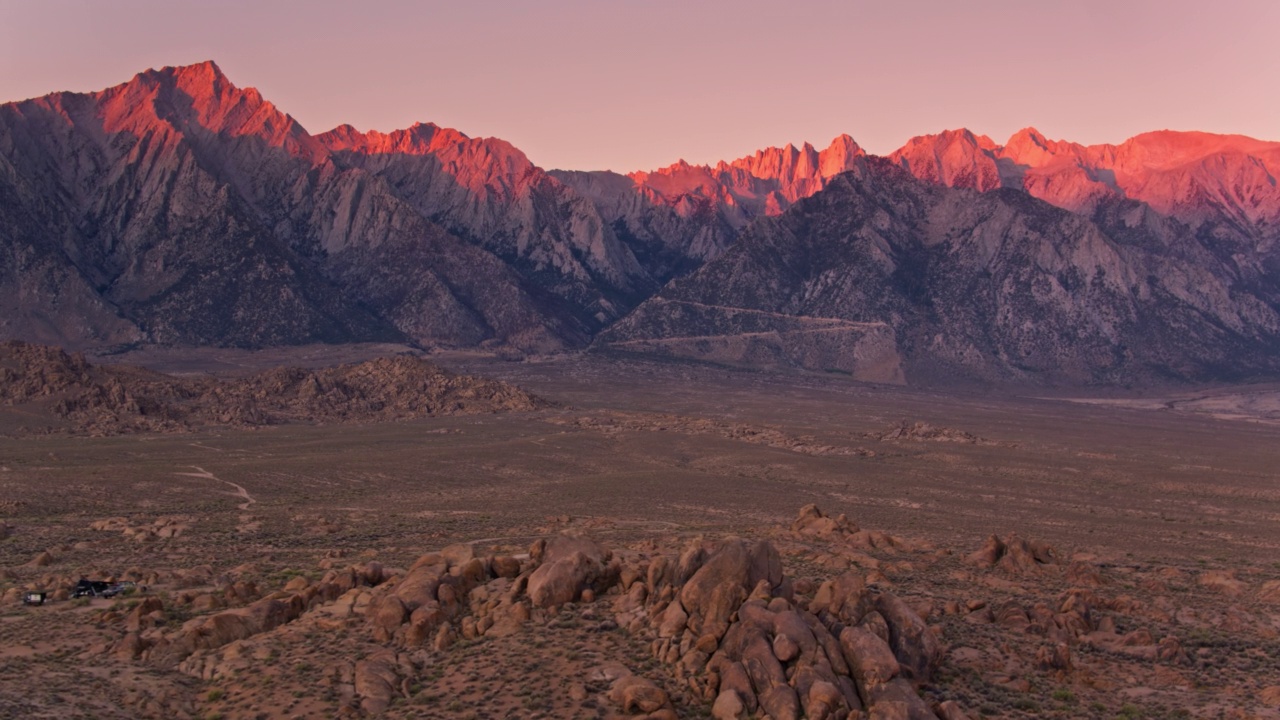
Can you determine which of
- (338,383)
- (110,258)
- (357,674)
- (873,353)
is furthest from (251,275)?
(357,674)

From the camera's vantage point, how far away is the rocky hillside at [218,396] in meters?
85.4

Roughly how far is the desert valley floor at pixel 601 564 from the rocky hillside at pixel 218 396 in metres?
3.78

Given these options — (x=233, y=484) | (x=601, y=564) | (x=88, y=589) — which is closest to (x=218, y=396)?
(x=233, y=484)

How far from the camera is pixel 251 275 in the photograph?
190 meters

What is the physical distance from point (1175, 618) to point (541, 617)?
18.1 m

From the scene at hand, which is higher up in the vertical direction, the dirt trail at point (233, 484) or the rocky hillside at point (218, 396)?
the rocky hillside at point (218, 396)

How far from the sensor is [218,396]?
101438mm

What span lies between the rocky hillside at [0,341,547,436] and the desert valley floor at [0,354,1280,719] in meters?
3.78

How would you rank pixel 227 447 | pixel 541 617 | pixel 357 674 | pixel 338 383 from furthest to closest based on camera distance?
1. pixel 338 383
2. pixel 227 447
3. pixel 541 617
4. pixel 357 674

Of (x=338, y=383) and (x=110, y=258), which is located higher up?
(x=110, y=258)

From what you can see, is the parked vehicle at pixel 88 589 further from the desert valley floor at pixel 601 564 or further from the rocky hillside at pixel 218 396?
the rocky hillside at pixel 218 396

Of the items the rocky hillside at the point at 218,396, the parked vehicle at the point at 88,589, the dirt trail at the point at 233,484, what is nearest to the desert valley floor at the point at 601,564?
the dirt trail at the point at 233,484

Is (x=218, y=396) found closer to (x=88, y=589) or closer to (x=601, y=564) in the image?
(x=88, y=589)

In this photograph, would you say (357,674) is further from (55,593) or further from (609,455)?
(609,455)
